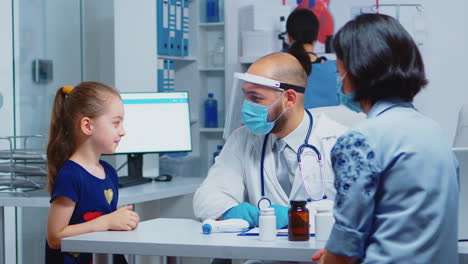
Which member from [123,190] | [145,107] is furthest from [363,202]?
[145,107]

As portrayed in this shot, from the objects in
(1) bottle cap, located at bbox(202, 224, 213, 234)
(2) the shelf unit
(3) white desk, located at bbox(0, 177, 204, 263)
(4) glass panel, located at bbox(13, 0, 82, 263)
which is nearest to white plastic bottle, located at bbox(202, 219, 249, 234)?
(1) bottle cap, located at bbox(202, 224, 213, 234)

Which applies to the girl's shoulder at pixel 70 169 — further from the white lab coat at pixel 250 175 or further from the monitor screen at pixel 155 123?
the monitor screen at pixel 155 123

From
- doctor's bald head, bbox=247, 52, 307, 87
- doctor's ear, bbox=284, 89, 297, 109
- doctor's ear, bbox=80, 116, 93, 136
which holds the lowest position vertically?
doctor's ear, bbox=80, 116, 93, 136

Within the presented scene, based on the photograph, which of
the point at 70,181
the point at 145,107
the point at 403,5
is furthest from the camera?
the point at 403,5

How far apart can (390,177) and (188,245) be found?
2.11 feet

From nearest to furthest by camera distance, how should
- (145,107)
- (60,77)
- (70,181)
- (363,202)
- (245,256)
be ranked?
(363,202) < (245,256) < (70,181) < (145,107) < (60,77)

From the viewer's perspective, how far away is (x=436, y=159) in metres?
1.43

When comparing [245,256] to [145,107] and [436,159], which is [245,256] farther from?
[145,107]

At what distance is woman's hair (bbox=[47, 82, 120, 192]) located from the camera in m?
2.29

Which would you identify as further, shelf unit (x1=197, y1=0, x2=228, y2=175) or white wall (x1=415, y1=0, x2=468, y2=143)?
shelf unit (x1=197, y1=0, x2=228, y2=175)

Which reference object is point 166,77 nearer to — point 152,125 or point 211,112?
point 211,112

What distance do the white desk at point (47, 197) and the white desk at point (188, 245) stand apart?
3.45ft

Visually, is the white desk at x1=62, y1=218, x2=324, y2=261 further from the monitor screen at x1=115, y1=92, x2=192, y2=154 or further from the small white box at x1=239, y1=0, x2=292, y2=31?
the small white box at x1=239, y1=0, x2=292, y2=31

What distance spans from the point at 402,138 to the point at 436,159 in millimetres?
86
